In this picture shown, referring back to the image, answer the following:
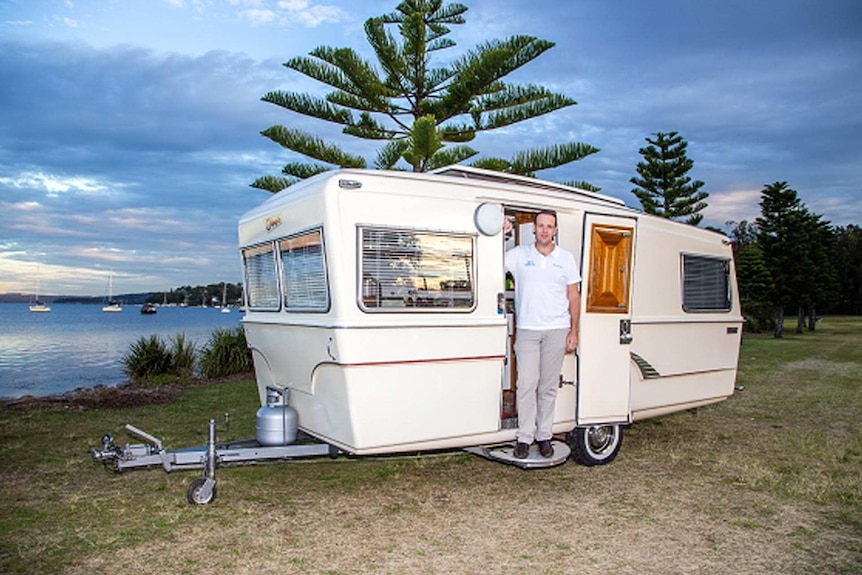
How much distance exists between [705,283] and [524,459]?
3349 millimetres

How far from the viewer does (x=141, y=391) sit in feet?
38.0

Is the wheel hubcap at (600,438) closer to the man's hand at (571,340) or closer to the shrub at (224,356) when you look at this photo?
the man's hand at (571,340)

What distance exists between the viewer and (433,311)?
5.11 metres

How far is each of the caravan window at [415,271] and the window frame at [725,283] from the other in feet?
9.83

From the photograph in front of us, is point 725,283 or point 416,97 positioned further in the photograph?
point 416,97

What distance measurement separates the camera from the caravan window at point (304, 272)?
504 cm

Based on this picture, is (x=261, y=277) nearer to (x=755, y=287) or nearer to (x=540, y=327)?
(x=540, y=327)

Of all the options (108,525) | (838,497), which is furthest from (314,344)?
(838,497)

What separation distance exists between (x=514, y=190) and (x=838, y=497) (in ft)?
11.6

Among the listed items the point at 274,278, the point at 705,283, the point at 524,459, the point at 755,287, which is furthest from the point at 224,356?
the point at 755,287

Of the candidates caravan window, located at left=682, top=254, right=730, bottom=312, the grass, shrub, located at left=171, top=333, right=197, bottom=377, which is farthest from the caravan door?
shrub, located at left=171, top=333, right=197, bottom=377

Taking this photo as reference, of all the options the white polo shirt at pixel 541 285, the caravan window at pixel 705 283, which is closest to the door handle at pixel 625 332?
the white polo shirt at pixel 541 285

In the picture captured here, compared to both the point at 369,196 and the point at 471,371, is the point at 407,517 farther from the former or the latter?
the point at 369,196

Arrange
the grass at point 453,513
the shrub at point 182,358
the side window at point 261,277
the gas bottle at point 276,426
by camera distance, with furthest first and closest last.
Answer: the shrub at point 182,358
the side window at point 261,277
the gas bottle at point 276,426
the grass at point 453,513
